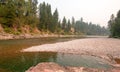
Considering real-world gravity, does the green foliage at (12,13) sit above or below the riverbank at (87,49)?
above

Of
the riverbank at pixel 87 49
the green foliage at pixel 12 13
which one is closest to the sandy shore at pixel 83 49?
the riverbank at pixel 87 49

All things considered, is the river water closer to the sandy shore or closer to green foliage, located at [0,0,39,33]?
the sandy shore

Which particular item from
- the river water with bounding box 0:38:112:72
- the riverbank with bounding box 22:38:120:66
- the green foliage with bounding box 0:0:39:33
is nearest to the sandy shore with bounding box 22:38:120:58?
the riverbank with bounding box 22:38:120:66

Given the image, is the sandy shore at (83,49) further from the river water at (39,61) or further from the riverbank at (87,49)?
the river water at (39,61)

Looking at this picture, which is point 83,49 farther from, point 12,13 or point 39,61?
point 12,13

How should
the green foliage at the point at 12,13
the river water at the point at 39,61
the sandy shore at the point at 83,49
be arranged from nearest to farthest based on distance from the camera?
the river water at the point at 39,61
the sandy shore at the point at 83,49
the green foliage at the point at 12,13

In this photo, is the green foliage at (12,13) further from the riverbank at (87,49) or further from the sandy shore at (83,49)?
the riverbank at (87,49)

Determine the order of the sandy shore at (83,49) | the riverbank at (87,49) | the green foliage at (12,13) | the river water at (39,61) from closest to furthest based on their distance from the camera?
the river water at (39,61) < the riverbank at (87,49) < the sandy shore at (83,49) < the green foliage at (12,13)

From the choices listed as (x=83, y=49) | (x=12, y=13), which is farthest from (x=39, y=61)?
(x=12, y=13)

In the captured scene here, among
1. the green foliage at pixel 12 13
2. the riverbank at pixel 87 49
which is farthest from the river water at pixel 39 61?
the green foliage at pixel 12 13

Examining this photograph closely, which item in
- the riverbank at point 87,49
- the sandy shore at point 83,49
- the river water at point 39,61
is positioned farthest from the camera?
the sandy shore at point 83,49

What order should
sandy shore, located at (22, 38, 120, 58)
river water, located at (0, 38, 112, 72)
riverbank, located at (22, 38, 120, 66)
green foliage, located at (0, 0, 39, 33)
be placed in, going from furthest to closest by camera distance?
1. green foliage, located at (0, 0, 39, 33)
2. sandy shore, located at (22, 38, 120, 58)
3. riverbank, located at (22, 38, 120, 66)
4. river water, located at (0, 38, 112, 72)

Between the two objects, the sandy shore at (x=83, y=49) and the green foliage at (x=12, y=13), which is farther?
the green foliage at (x=12, y=13)

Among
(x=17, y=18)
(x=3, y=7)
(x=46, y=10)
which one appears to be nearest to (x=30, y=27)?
(x=17, y=18)
